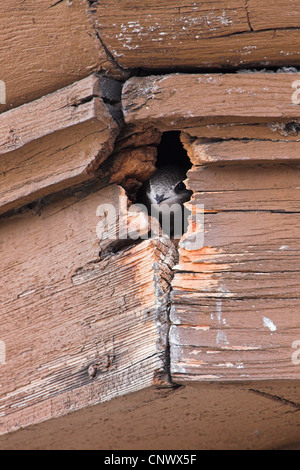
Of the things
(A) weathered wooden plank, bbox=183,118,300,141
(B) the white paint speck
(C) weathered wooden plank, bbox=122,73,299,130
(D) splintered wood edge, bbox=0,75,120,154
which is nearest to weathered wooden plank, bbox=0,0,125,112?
(D) splintered wood edge, bbox=0,75,120,154

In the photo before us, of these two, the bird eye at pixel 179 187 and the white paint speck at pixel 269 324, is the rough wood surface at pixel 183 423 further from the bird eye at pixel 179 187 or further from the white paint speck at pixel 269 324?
the bird eye at pixel 179 187

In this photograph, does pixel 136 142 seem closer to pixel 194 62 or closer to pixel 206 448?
pixel 194 62

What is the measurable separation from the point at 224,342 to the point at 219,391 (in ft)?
0.47

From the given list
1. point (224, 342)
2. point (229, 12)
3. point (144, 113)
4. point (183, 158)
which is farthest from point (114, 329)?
point (183, 158)

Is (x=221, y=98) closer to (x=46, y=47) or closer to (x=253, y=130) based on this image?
(x=253, y=130)

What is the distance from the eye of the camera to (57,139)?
175 centimetres

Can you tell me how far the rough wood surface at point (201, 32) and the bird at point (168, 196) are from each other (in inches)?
23.2

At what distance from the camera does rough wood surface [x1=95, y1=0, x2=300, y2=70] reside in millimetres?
1580

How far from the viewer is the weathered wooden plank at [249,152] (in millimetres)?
1629

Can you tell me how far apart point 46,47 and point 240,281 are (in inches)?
29.5

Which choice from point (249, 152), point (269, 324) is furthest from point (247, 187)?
point (269, 324)

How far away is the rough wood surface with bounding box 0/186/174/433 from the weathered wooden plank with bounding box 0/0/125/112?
1.00ft

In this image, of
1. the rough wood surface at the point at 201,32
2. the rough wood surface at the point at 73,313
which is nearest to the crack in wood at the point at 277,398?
the rough wood surface at the point at 73,313

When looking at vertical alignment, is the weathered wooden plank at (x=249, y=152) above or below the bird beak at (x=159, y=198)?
below
